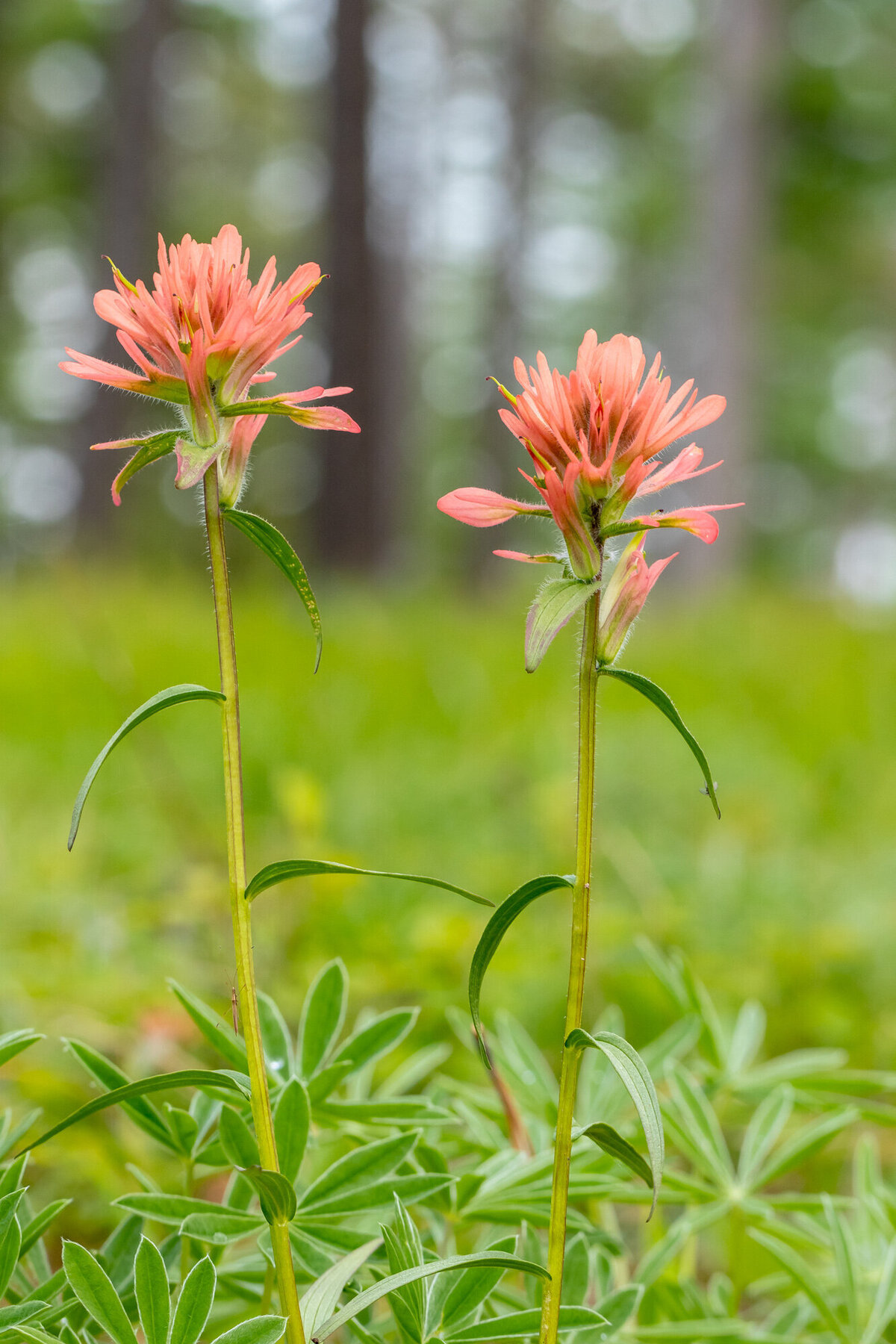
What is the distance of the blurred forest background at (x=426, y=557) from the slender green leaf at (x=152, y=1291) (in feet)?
1.88

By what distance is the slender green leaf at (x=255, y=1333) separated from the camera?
0.59m

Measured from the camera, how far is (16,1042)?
27.8 inches

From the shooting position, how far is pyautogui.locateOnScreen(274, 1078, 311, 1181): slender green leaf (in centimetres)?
73

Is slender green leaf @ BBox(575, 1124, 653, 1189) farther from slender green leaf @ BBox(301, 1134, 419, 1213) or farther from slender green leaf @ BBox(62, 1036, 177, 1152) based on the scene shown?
slender green leaf @ BBox(62, 1036, 177, 1152)

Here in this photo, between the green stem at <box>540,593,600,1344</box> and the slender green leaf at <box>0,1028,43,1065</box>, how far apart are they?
0.35 meters

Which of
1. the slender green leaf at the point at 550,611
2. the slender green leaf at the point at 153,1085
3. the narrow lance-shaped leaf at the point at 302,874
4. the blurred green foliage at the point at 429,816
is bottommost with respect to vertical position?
the blurred green foliage at the point at 429,816

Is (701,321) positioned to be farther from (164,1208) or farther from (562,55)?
(562,55)

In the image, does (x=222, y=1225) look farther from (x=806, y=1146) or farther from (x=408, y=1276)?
(x=806, y=1146)

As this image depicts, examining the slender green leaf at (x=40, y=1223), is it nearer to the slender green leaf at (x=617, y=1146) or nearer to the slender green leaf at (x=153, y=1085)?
the slender green leaf at (x=153, y=1085)

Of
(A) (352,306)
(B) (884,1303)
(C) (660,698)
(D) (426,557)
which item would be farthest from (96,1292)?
(D) (426,557)

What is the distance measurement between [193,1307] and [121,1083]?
171mm

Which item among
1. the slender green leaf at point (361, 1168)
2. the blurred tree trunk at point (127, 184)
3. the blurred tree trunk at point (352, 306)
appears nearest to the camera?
the slender green leaf at point (361, 1168)

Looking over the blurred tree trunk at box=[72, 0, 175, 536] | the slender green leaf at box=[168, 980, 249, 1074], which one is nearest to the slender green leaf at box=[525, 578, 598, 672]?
the slender green leaf at box=[168, 980, 249, 1074]

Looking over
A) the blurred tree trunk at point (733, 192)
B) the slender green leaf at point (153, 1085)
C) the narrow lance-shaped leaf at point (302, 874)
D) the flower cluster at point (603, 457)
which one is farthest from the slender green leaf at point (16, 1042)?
the blurred tree trunk at point (733, 192)
